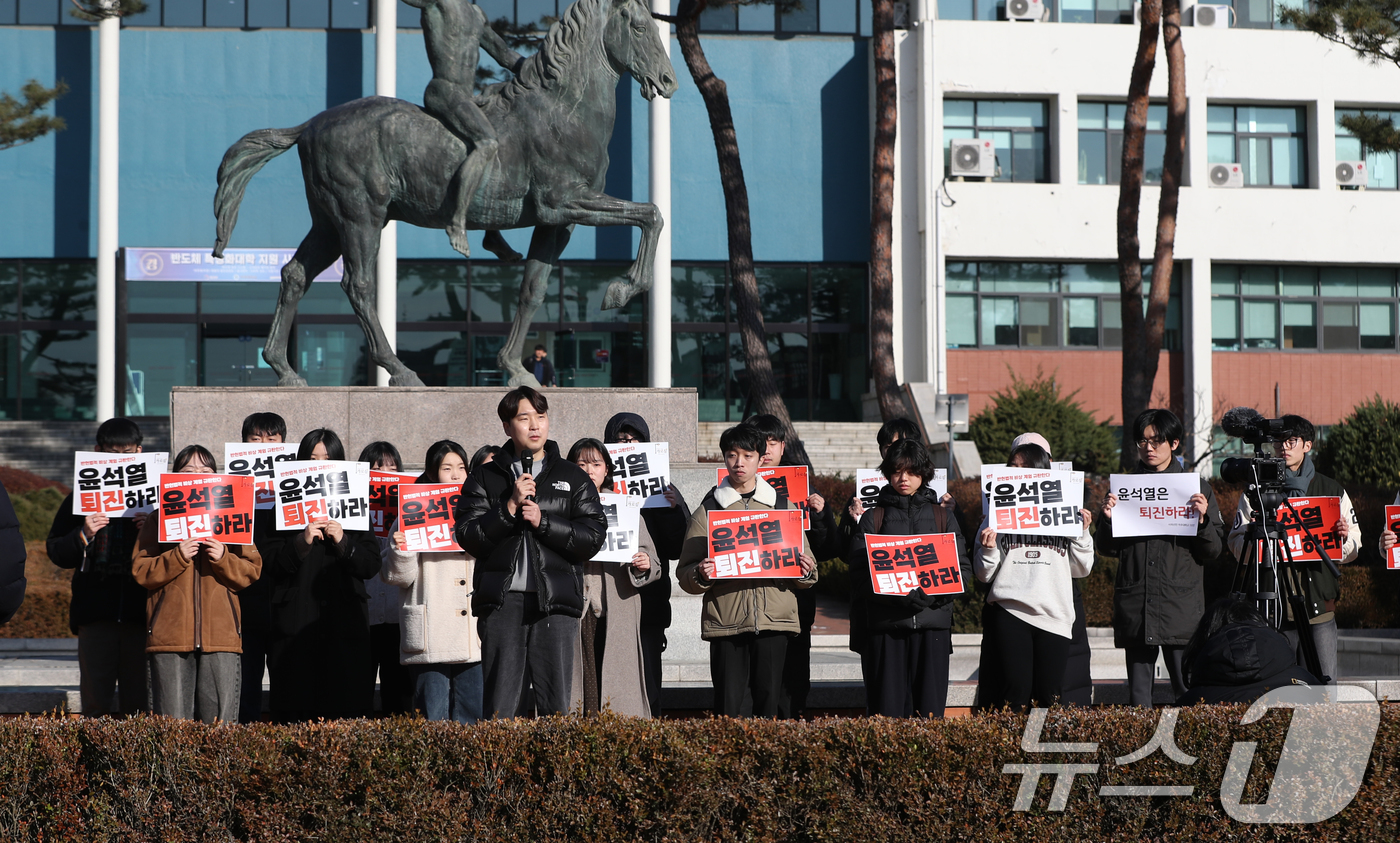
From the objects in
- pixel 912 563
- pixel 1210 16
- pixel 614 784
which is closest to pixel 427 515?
pixel 614 784

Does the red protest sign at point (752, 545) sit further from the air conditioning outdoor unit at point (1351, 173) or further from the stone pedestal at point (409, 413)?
the air conditioning outdoor unit at point (1351, 173)

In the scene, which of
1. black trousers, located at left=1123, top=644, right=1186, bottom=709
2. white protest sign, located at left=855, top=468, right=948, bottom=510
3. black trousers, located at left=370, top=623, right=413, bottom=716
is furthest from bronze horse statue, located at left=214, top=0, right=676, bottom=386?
black trousers, located at left=1123, top=644, right=1186, bottom=709

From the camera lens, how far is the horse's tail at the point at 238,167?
36.2ft

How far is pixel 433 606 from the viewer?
6.63 meters

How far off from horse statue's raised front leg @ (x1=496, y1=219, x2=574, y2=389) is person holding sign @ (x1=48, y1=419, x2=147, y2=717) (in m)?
4.24

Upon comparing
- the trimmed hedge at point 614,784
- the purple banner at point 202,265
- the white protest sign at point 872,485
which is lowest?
the trimmed hedge at point 614,784

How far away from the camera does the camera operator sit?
7.39 metres

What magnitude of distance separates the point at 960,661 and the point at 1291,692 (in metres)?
4.99

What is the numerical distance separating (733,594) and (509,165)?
529cm

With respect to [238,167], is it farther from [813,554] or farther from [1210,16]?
[1210,16]

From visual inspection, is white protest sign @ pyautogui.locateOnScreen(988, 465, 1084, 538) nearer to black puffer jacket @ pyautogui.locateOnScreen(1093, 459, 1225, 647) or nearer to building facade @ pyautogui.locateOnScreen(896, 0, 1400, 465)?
black puffer jacket @ pyautogui.locateOnScreen(1093, 459, 1225, 647)

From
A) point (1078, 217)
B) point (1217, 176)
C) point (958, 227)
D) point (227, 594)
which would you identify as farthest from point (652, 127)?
point (227, 594)

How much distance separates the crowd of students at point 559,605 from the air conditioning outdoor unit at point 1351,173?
93.5 ft

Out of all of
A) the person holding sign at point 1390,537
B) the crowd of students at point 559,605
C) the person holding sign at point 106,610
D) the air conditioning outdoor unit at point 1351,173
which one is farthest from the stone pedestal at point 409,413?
the air conditioning outdoor unit at point 1351,173
